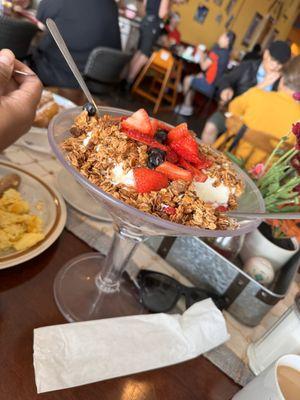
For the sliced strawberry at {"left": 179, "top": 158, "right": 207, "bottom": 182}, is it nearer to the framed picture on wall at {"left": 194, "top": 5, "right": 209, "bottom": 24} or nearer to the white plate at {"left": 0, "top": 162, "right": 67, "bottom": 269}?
the white plate at {"left": 0, "top": 162, "right": 67, "bottom": 269}

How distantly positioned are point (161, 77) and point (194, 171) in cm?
438

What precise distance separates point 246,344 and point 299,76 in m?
1.40

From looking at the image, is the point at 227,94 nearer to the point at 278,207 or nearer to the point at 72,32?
the point at 72,32

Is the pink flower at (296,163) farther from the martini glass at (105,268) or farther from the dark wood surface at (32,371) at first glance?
the dark wood surface at (32,371)

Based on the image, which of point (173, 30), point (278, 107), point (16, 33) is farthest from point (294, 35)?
point (16, 33)

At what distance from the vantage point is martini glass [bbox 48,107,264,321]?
19.6 inches

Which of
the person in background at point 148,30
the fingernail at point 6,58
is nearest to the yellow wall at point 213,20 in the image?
the person in background at point 148,30

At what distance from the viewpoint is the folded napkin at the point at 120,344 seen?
462 millimetres

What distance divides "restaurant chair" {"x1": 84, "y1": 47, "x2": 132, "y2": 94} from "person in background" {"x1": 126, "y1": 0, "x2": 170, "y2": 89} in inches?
95.7

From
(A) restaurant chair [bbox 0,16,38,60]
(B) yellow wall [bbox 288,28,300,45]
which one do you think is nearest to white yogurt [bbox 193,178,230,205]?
(A) restaurant chair [bbox 0,16,38,60]

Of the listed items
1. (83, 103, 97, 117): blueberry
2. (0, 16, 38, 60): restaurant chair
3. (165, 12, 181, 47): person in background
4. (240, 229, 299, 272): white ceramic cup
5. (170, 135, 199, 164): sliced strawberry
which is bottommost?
(165, 12, 181, 47): person in background

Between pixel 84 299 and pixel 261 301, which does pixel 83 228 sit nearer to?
pixel 84 299

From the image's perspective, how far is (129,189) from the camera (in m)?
0.45

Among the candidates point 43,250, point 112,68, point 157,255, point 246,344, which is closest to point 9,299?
point 43,250
